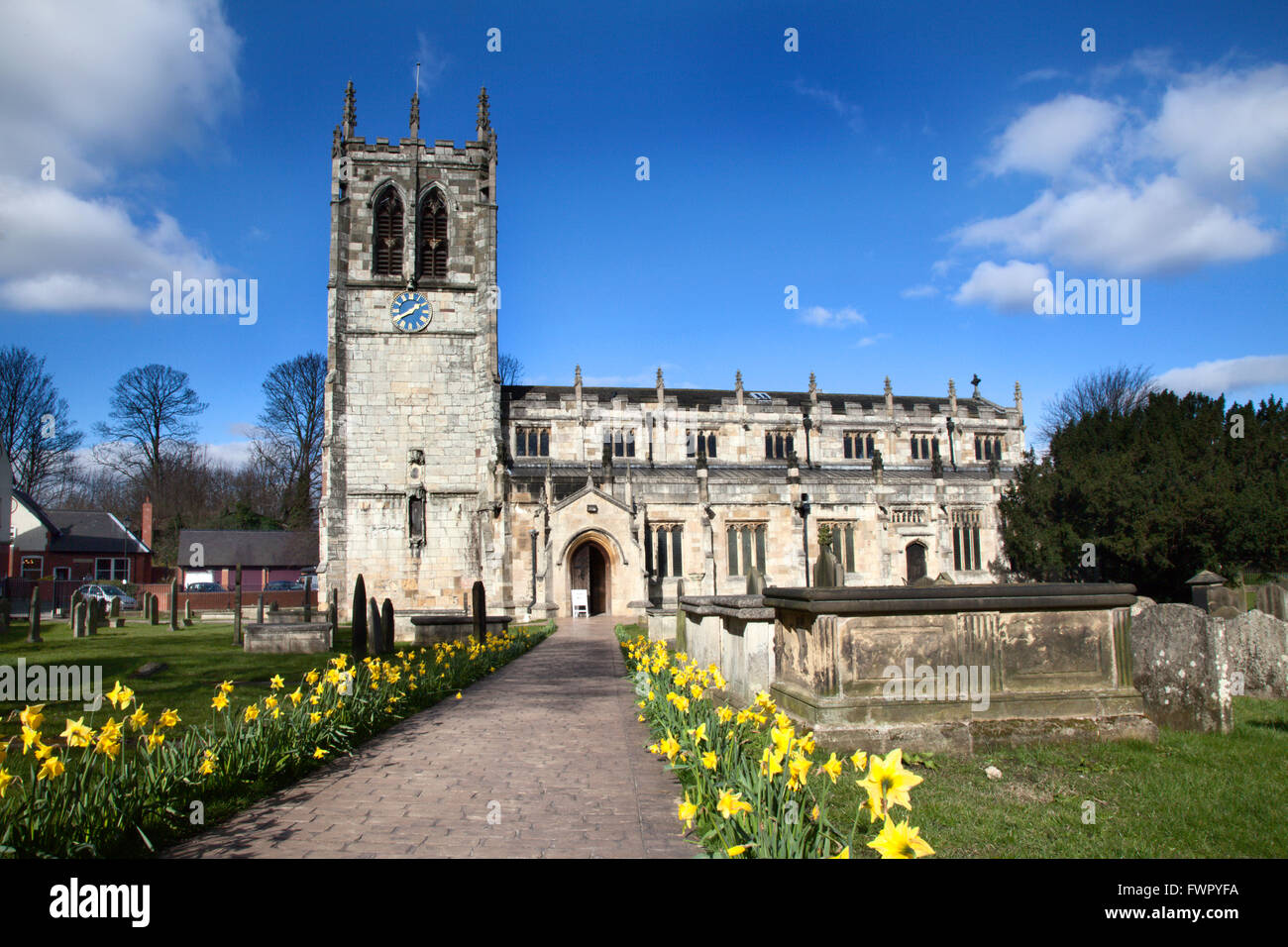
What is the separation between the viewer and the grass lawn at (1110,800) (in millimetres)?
4504

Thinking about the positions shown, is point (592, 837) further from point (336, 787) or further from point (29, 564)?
point (29, 564)

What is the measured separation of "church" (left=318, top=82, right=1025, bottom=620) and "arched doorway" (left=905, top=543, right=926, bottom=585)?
95mm

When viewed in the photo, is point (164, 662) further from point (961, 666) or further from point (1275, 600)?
point (1275, 600)

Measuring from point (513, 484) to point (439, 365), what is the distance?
6174 millimetres

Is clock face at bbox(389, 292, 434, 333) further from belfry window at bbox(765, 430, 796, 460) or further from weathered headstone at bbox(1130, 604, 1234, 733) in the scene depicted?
weathered headstone at bbox(1130, 604, 1234, 733)

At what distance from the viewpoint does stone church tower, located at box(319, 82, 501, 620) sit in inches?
1219

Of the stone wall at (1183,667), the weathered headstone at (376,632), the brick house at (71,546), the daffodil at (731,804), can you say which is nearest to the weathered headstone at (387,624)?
the weathered headstone at (376,632)

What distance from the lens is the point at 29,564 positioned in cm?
4469

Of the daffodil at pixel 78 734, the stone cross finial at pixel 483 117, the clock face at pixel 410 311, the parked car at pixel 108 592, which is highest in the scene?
the stone cross finial at pixel 483 117

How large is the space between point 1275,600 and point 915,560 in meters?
21.4

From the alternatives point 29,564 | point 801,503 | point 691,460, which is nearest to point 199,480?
point 29,564

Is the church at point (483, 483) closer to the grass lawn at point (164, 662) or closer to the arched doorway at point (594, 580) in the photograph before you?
the arched doorway at point (594, 580)

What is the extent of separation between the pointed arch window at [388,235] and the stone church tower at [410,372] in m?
0.06

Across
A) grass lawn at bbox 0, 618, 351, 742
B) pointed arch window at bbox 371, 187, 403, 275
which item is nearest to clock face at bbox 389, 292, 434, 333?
pointed arch window at bbox 371, 187, 403, 275
